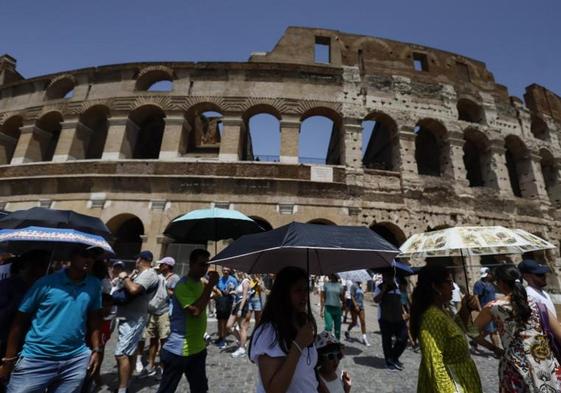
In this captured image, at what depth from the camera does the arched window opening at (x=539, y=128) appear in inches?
606

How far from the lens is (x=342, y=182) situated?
1130 centimetres

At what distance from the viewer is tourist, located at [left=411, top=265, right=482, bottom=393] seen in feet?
6.05

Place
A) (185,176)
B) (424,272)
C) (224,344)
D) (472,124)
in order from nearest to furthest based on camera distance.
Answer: (424,272) → (224,344) → (185,176) → (472,124)

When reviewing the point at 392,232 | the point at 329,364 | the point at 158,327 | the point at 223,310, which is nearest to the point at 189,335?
the point at 329,364

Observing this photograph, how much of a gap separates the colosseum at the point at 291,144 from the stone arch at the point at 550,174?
7cm

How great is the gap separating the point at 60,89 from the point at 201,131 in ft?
23.3

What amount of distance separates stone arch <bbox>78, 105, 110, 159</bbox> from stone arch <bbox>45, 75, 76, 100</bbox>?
218 centimetres

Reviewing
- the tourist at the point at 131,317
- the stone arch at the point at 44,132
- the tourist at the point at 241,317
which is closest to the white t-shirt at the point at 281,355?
the tourist at the point at 131,317

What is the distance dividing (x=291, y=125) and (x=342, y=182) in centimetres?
334

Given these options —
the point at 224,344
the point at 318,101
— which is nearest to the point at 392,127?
the point at 318,101

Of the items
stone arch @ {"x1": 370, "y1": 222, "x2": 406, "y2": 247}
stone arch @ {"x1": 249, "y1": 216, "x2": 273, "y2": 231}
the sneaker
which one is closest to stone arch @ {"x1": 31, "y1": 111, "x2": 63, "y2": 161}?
stone arch @ {"x1": 249, "y1": 216, "x2": 273, "y2": 231}

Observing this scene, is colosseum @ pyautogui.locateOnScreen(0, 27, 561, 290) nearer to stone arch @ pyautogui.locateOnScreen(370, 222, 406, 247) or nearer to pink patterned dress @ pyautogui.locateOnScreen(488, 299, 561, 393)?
stone arch @ pyautogui.locateOnScreen(370, 222, 406, 247)

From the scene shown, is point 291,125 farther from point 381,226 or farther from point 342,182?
point 381,226

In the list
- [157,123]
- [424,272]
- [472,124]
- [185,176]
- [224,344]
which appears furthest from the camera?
[157,123]
